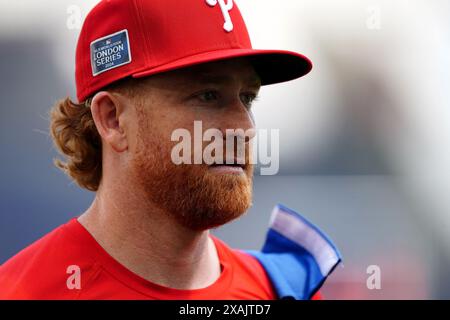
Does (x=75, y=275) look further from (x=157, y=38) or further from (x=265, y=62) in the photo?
(x=265, y=62)

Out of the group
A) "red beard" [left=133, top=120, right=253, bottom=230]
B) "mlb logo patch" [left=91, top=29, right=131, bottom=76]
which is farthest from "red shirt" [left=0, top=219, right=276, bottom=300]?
"mlb logo patch" [left=91, top=29, right=131, bottom=76]

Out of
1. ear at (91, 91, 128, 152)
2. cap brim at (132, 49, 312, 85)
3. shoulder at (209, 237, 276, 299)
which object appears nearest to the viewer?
cap brim at (132, 49, 312, 85)

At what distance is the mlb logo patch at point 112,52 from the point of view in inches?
76.9

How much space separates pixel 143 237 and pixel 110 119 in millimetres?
395

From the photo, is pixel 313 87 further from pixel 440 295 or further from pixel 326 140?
pixel 440 295

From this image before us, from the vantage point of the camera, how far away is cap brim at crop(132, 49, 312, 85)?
73.5 inches

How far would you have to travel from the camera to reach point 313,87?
5523 millimetres

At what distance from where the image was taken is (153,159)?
1.93 metres

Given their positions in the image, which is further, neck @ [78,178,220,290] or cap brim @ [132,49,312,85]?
neck @ [78,178,220,290]

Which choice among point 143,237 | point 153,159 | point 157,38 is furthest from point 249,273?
point 157,38

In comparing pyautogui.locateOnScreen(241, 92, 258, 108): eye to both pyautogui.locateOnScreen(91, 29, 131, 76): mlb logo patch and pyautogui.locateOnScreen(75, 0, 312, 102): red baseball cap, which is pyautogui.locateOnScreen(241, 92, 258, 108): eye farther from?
pyautogui.locateOnScreen(91, 29, 131, 76): mlb logo patch

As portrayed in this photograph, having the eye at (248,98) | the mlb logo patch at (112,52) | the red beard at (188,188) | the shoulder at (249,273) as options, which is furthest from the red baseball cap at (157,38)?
the shoulder at (249,273)

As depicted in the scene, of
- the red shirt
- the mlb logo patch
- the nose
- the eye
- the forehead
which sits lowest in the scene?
the red shirt
